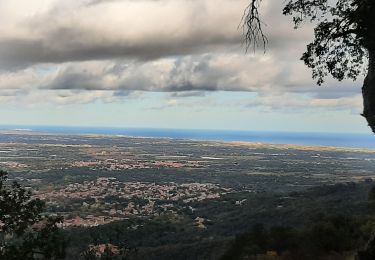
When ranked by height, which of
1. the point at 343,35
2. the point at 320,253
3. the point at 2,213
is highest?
the point at 343,35

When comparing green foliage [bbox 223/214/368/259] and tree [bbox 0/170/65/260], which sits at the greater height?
tree [bbox 0/170/65/260]

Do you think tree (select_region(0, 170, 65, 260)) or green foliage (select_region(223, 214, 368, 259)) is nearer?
tree (select_region(0, 170, 65, 260))

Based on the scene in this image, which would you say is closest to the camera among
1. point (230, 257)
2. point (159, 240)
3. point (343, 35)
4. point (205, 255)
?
point (343, 35)

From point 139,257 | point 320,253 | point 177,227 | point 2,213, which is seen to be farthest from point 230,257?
point 177,227

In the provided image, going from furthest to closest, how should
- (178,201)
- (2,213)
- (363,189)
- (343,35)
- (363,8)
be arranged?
(178,201) < (363,189) < (2,213) < (343,35) < (363,8)

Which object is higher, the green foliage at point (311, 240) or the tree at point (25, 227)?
the tree at point (25, 227)

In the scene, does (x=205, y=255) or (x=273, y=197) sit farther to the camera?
(x=273, y=197)

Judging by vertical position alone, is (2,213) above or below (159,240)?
above

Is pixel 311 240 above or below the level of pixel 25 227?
below

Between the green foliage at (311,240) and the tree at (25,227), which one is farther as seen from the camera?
the green foliage at (311,240)

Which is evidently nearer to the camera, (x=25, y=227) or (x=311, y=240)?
(x=25, y=227)

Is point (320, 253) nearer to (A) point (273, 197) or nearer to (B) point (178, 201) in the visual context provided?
(A) point (273, 197)
